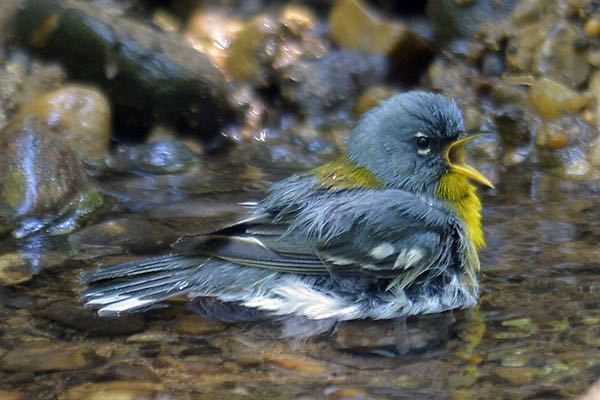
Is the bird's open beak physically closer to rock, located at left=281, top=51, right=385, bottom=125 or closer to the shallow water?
the shallow water

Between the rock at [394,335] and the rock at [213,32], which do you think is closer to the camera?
the rock at [394,335]

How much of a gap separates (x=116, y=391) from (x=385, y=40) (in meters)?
5.11

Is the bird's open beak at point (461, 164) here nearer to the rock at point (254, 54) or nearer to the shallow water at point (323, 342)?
the shallow water at point (323, 342)

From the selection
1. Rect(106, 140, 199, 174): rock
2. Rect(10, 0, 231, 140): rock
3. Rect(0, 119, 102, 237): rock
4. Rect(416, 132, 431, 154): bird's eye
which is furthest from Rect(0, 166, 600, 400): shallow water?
Rect(10, 0, 231, 140): rock

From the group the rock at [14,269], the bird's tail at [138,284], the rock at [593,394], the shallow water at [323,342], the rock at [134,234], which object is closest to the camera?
the rock at [593,394]

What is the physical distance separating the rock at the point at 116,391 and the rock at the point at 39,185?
6.81 ft

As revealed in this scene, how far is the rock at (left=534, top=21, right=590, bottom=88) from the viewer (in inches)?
289

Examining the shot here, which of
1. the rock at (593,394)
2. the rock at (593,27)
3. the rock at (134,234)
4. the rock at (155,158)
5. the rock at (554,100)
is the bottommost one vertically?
the rock at (155,158)

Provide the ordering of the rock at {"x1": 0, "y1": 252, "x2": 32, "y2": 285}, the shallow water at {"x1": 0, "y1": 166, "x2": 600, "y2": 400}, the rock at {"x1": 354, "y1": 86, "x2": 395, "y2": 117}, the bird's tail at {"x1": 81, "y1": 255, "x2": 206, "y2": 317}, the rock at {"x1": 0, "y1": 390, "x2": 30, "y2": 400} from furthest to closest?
the rock at {"x1": 354, "y1": 86, "x2": 395, "y2": 117} → the rock at {"x1": 0, "y1": 252, "x2": 32, "y2": 285} → the bird's tail at {"x1": 81, "y1": 255, "x2": 206, "y2": 317} → the shallow water at {"x1": 0, "y1": 166, "x2": 600, "y2": 400} → the rock at {"x1": 0, "y1": 390, "x2": 30, "y2": 400}

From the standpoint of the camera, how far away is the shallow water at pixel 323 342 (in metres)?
3.84

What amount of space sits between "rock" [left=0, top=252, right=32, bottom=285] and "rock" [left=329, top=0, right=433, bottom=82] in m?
3.99

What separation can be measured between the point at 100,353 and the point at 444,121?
2.11 meters

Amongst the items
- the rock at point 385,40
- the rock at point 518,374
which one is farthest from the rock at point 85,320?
the rock at point 385,40

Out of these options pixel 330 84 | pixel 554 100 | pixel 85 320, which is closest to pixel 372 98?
pixel 330 84
